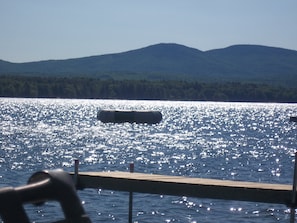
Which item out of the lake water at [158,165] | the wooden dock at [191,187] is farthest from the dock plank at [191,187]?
the lake water at [158,165]

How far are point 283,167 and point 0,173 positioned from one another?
21332mm

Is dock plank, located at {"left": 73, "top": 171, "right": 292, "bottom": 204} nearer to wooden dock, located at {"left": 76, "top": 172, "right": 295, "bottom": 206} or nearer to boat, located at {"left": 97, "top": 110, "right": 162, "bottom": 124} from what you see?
wooden dock, located at {"left": 76, "top": 172, "right": 295, "bottom": 206}

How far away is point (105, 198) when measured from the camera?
28281 millimetres

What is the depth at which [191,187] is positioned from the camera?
1404 centimetres

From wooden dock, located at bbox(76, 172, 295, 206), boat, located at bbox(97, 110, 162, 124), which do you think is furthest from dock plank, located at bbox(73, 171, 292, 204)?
boat, located at bbox(97, 110, 162, 124)

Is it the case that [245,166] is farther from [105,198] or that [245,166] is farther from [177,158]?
[105,198]

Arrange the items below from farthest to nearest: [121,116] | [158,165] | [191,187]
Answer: [158,165] → [121,116] → [191,187]

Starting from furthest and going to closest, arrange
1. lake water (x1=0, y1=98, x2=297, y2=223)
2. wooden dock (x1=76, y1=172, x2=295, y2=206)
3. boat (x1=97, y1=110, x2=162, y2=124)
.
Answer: boat (x1=97, y1=110, x2=162, y2=124) → lake water (x1=0, y1=98, x2=297, y2=223) → wooden dock (x1=76, y1=172, x2=295, y2=206)

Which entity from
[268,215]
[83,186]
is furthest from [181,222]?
[83,186]

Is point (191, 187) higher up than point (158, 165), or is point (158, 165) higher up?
point (191, 187)

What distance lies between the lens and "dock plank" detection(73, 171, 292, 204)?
13.4 metres

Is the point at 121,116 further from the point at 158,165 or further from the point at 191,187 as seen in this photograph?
the point at 158,165

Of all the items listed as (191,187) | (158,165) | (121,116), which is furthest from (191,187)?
(158,165)

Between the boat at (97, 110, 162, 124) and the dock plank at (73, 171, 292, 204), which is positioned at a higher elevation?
the boat at (97, 110, 162, 124)
